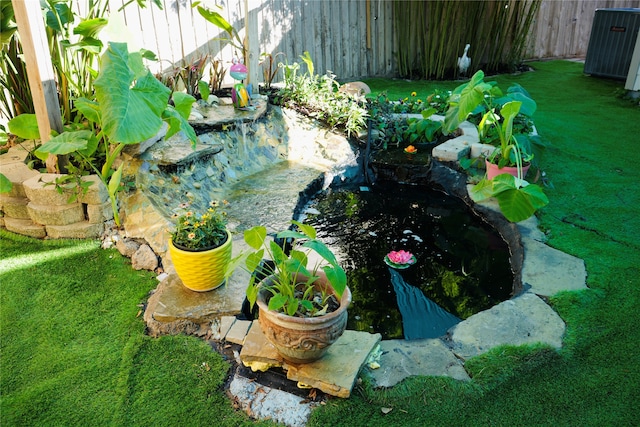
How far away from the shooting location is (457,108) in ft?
13.1

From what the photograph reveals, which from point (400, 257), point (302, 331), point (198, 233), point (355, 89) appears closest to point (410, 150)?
Result: point (355, 89)

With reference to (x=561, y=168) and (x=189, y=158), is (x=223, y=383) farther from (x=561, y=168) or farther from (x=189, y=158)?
(x=561, y=168)

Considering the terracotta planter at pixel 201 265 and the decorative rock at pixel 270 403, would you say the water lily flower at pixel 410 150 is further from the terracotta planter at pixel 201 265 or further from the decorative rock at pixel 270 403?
the decorative rock at pixel 270 403

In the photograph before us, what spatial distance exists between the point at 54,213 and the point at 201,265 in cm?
138

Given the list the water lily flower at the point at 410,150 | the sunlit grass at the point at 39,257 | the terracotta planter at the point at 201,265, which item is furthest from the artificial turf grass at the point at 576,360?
the sunlit grass at the point at 39,257

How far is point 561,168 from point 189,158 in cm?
A: 326

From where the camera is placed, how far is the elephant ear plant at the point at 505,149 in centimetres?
309

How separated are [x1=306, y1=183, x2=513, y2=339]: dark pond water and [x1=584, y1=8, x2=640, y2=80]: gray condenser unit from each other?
4421 millimetres

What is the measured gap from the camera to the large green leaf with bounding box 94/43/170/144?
8.11 ft

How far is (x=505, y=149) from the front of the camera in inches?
148

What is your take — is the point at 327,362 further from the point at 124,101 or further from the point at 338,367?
the point at 124,101

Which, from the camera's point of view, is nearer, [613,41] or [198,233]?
[198,233]

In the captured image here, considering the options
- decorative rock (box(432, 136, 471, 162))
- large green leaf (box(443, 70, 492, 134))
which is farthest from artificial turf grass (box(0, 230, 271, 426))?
decorative rock (box(432, 136, 471, 162))

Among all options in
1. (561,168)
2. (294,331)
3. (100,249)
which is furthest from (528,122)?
(100,249)
